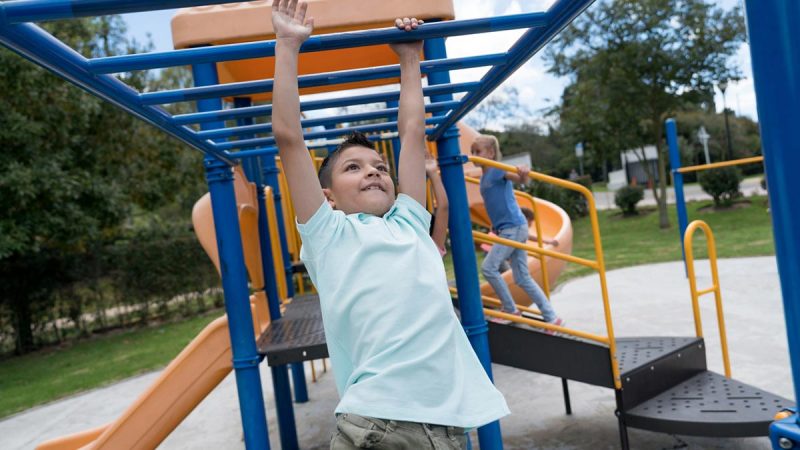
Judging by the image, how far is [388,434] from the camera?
4.39 feet

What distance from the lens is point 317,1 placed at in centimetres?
250

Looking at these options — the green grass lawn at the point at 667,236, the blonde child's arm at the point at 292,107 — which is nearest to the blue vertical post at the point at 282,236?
the blonde child's arm at the point at 292,107

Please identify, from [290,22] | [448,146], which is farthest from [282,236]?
[290,22]

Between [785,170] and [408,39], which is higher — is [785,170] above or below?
below

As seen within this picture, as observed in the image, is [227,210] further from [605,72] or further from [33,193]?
[605,72]

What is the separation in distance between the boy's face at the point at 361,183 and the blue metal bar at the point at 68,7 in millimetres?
606

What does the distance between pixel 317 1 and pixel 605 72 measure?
15.0 m

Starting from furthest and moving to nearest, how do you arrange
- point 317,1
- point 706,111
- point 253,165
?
point 706,111, point 253,165, point 317,1

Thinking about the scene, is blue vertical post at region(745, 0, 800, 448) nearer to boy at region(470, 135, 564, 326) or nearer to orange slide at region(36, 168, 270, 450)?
orange slide at region(36, 168, 270, 450)

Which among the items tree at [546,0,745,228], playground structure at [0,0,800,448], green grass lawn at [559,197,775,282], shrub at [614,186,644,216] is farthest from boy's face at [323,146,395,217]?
shrub at [614,186,644,216]

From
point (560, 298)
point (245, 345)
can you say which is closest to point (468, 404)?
point (245, 345)

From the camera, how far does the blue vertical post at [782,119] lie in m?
0.90

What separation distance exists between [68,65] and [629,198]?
797 inches

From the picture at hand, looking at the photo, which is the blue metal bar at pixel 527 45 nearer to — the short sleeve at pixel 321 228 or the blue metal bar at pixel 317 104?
the blue metal bar at pixel 317 104
